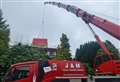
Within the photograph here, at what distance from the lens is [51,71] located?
45.9ft

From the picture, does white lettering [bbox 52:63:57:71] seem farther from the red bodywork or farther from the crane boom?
the crane boom

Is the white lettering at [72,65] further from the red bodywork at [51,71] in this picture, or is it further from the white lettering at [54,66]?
the white lettering at [54,66]

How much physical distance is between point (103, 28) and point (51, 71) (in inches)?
273

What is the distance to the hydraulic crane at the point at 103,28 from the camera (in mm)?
15227

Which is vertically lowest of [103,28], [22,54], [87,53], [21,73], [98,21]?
[21,73]

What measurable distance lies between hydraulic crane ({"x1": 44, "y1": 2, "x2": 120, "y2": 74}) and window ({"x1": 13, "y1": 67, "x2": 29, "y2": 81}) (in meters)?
2.70

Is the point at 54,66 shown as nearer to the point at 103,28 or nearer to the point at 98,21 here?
the point at 103,28

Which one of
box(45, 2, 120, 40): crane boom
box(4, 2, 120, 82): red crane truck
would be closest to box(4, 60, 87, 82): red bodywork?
box(4, 2, 120, 82): red crane truck

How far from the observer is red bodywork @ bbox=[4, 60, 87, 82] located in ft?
45.6

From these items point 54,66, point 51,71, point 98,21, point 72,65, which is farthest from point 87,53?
point 98,21

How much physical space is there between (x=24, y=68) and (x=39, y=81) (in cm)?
77

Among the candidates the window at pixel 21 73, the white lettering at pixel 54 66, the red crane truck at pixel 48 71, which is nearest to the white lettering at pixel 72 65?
the red crane truck at pixel 48 71

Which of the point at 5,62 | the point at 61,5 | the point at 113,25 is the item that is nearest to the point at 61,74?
the point at 113,25

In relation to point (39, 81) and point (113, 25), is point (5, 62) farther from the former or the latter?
point (39, 81)
